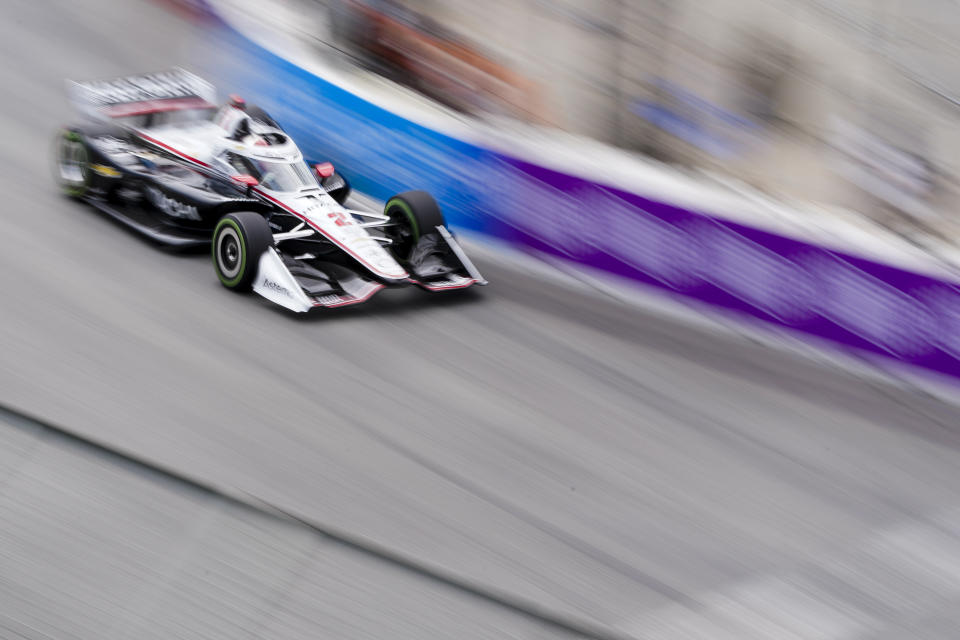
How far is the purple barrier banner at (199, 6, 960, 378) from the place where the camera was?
826 centimetres

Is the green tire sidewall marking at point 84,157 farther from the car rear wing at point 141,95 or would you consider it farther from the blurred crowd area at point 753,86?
the blurred crowd area at point 753,86

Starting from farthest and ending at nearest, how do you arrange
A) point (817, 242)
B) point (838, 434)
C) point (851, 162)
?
1. point (851, 162)
2. point (817, 242)
3. point (838, 434)

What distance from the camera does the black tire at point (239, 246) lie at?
8312mm

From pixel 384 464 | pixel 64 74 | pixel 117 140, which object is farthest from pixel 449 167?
pixel 64 74

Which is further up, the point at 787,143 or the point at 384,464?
the point at 787,143

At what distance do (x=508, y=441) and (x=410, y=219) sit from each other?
261 cm

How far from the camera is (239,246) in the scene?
838 centimetres

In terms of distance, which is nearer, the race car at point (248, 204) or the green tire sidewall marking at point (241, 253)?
the green tire sidewall marking at point (241, 253)

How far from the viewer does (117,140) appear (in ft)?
31.8

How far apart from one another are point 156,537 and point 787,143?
600 cm

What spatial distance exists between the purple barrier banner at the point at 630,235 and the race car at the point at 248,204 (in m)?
0.90

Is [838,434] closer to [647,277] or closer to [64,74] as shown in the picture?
[647,277]

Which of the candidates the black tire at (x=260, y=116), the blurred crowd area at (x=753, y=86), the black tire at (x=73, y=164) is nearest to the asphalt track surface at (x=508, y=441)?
the black tire at (x=73, y=164)

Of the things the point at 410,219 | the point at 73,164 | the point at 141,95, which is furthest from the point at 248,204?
the point at 141,95
